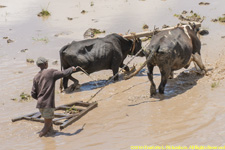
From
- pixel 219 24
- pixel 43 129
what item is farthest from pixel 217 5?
pixel 43 129

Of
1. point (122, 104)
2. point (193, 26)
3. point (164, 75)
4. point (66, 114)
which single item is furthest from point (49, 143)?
point (193, 26)

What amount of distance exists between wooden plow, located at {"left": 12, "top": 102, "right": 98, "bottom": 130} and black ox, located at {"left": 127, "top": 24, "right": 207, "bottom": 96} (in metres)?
1.18

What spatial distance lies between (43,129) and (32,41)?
29.8 feet

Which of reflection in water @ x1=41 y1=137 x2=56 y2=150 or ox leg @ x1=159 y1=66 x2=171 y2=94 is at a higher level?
ox leg @ x1=159 y1=66 x2=171 y2=94

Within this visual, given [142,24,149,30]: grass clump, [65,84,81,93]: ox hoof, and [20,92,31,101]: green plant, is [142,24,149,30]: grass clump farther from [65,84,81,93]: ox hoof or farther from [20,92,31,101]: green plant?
[20,92,31,101]: green plant

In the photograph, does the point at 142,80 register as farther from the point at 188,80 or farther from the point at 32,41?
the point at 32,41

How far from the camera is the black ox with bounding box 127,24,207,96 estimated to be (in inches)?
284

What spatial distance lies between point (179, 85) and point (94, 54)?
231 cm

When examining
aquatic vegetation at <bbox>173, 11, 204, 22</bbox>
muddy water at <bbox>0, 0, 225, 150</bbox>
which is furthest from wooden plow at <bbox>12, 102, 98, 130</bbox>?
aquatic vegetation at <bbox>173, 11, 204, 22</bbox>

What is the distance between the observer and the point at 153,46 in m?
7.29

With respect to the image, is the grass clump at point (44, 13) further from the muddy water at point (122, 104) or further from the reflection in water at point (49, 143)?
the reflection in water at point (49, 143)

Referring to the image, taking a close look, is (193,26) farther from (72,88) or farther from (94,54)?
(72,88)

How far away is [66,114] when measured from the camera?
6781mm

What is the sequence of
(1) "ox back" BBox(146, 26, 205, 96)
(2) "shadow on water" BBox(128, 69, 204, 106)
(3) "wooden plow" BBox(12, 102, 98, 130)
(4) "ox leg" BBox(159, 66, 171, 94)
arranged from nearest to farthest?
(3) "wooden plow" BBox(12, 102, 98, 130), (1) "ox back" BBox(146, 26, 205, 96), (4) "ox leg" BBox(159, 66, 171, 94), (2) "shadow on water" BBox(128, 69, 204, 106)
